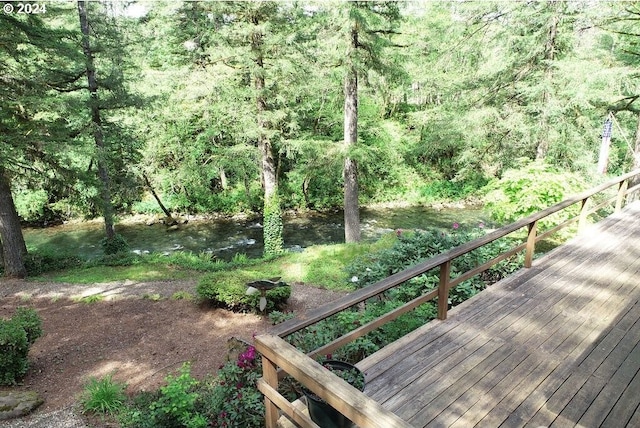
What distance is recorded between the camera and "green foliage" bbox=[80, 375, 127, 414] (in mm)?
4699

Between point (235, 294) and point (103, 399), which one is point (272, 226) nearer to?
point (235, 294)

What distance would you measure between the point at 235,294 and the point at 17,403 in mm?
3755

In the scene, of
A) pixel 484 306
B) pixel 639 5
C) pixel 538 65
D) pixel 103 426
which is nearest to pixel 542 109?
pixel 538 65

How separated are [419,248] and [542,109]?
6.76 metres

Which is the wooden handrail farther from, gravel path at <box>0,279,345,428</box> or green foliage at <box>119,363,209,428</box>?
gravel path at <box>0,279,345,428</box>

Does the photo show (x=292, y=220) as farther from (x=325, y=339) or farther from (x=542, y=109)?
(x=325, y=339)

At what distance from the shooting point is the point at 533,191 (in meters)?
8.47

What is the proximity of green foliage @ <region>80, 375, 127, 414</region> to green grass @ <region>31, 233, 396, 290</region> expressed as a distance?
17.3 ft

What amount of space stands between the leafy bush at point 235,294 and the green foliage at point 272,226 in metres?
6.23

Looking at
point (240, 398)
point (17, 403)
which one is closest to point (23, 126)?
point (17, 403)

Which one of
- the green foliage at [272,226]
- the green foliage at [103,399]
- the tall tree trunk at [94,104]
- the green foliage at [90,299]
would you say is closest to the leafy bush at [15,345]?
the green foliage at [103,399]

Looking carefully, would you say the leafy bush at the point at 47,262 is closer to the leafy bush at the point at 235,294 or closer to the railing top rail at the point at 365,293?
the leafy bush at the point at 235,294

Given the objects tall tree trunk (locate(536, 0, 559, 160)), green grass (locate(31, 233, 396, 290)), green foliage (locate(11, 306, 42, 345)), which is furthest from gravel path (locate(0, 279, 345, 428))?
tall tree trunk (locate(536, 0, 559, 160))

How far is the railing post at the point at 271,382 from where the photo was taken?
2508mm
